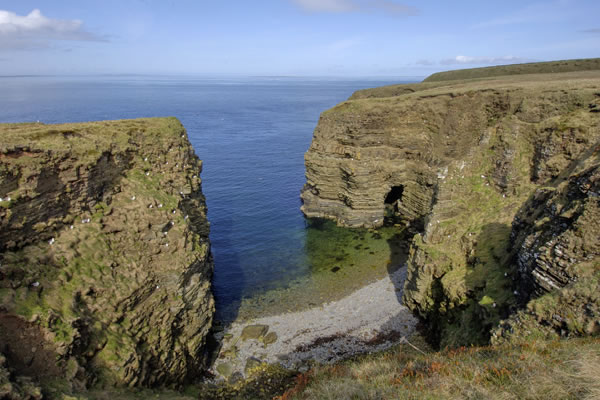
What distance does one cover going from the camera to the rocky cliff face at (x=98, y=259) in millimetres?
15750

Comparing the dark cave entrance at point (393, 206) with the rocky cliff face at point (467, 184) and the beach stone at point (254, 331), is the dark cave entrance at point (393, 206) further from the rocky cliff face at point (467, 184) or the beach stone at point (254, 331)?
the beach stone at point (254, 331)

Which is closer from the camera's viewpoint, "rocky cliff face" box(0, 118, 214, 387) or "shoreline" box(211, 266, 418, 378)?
"rocky cliff face" box(0, 118, 214, 387)

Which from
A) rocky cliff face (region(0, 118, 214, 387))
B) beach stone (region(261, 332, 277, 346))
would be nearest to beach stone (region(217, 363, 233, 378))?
rocky cliff face (region(0, 118, 214, 387))

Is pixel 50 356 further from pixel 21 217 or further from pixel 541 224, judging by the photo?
pixel 541 224

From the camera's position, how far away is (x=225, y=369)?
24375 millimetres

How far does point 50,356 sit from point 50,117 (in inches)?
4329

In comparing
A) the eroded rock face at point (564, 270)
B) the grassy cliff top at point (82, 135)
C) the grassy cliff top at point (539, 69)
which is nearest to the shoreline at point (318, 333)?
the eroded rock face at point (564, 270)

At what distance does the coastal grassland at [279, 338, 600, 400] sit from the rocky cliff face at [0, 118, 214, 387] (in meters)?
9.58

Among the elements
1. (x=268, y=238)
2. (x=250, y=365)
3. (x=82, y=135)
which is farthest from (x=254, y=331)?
(x=82, y=135)

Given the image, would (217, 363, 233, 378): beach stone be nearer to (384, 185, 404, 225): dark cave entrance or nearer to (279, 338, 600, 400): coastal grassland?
(279, 338, 600, 400): coastal grassland

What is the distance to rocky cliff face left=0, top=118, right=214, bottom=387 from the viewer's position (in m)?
15.8

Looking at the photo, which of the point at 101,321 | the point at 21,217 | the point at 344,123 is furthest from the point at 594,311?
the point at 344,123

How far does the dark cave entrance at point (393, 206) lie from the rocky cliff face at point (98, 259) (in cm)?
3113

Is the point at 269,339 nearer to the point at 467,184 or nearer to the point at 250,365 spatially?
the point at 250,365
